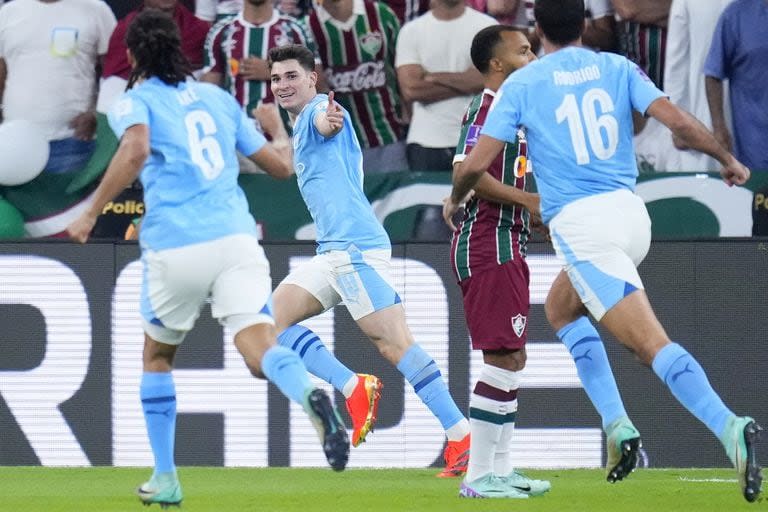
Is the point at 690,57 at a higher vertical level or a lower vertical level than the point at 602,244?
higher

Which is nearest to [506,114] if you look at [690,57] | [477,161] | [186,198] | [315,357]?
[477,161]

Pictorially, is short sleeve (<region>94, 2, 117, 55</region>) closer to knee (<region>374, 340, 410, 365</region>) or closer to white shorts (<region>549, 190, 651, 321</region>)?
knee (<region>374, 340, 410, 365</region>)

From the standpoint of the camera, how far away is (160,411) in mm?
6840

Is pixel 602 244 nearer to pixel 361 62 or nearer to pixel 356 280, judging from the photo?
pixel 356 280

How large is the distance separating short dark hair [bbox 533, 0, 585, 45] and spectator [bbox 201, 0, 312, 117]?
3481 mm

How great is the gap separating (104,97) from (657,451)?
4075mm

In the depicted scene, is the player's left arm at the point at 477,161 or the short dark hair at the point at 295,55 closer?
the player's left arm at the point at 477,161

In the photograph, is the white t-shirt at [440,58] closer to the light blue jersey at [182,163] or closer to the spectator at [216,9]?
the spectator at [216,9]

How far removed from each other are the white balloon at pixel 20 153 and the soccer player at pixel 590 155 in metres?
3.90

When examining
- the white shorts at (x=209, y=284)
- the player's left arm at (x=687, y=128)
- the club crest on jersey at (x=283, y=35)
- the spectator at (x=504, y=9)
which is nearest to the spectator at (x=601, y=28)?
the spectator at (x=504, y=9)

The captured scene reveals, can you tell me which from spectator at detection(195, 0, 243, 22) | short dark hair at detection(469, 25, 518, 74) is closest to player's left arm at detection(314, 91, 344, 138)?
short dark hair at detection(469, 25, 518, 74)

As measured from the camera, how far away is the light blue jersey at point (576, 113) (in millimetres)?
6777

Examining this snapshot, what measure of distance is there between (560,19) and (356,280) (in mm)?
1903

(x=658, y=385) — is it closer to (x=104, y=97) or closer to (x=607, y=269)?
(x=607, y=269)
